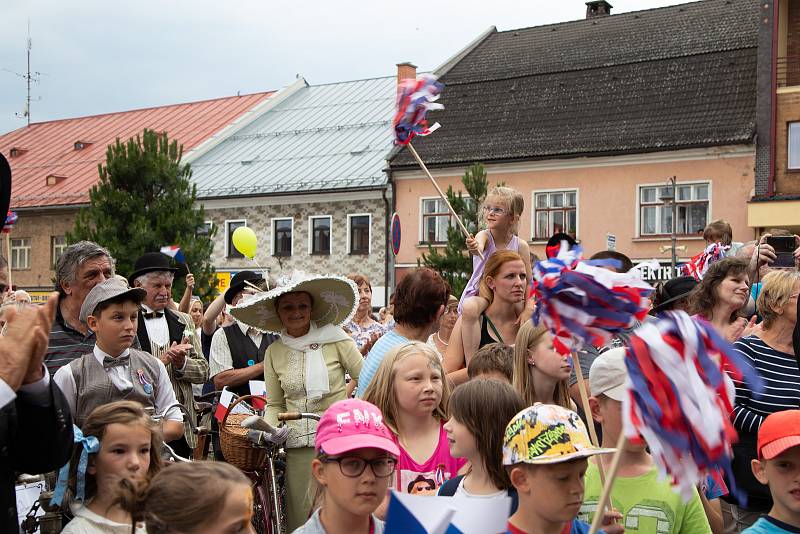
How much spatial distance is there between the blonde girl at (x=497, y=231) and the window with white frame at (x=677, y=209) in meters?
23.8

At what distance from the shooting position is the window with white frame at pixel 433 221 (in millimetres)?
35219

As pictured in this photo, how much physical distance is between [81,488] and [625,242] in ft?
93.7

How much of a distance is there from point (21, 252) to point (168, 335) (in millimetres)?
41635

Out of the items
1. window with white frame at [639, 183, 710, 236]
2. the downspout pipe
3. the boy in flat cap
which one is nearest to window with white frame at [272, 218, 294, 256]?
window with white frame at [639, 183, 710, 236]

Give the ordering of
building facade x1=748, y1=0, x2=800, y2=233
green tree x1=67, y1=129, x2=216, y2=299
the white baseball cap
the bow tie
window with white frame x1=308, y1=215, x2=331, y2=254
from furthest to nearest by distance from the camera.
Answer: window with white frame x1=308, y1=215, x2=331, y2=254 < green tree x1=67, y1=129, x2=216, y2=299 < building facade x1=748, y1=0, x2=800, y2=233 < the bow tie < the white baseball cap

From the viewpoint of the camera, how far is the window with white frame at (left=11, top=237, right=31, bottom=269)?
45719 mm

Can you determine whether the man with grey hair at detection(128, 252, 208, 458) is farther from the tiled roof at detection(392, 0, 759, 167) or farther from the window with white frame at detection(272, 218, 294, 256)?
the window with white frame at detection(272, 218, 294, 256)

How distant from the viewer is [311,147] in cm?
4119

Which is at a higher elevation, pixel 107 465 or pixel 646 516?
pixel 107 465

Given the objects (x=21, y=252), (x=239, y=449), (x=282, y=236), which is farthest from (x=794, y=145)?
(x=21, y=252)

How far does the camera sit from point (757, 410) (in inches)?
196

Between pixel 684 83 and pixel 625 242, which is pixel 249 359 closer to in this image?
pixel 625 242

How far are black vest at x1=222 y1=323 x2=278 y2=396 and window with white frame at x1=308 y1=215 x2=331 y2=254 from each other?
30.0 m

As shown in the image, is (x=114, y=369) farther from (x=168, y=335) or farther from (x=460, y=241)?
(x=460, y=241)
